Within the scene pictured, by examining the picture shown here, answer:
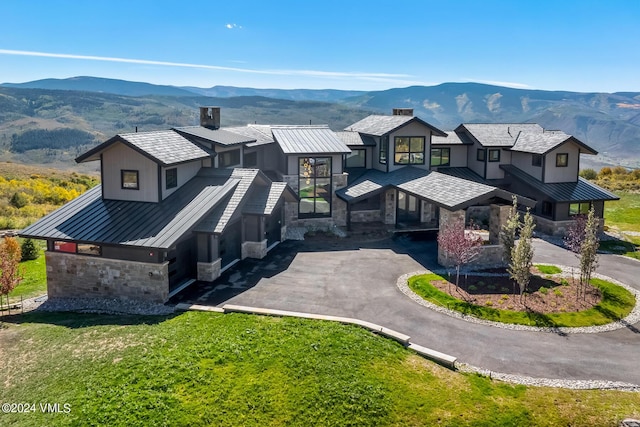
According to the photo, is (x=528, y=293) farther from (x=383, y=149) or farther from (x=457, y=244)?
(x=383, y=149)

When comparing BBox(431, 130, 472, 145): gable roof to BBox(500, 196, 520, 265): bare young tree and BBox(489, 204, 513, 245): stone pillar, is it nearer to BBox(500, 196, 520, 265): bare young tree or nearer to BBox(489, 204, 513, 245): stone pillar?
BBox(489, 204, 513, 245): stone pillar

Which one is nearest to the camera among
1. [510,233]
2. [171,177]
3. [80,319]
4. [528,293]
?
[80,319]

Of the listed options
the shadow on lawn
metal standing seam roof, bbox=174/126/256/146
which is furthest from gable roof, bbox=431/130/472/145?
the shadow on lawn

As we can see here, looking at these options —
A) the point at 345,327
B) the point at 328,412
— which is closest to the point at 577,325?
the point at 345,327

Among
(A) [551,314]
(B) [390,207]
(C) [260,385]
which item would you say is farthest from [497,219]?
(C) [260,385]

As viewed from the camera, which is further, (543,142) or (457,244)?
(543,142)

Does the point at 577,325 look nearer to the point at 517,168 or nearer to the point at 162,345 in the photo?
the point at 162,345
